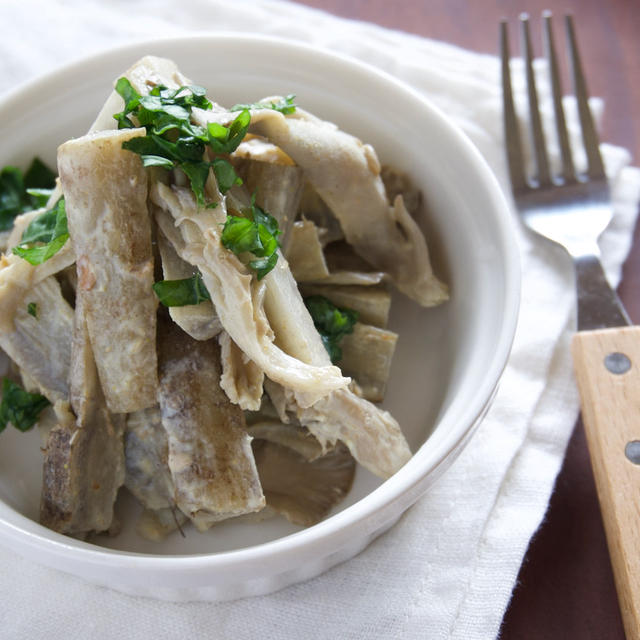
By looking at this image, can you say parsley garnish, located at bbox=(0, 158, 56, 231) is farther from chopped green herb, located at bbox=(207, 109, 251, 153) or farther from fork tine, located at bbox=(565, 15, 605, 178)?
fork tine, located at bbox=(565, 15, 605, 178)

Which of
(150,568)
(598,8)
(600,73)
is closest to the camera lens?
(150,568)

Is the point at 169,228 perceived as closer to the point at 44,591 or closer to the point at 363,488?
the point at 363,488

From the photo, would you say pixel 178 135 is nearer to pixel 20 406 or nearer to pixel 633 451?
pixel 20 406

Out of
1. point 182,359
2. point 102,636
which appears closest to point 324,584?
point 102,636

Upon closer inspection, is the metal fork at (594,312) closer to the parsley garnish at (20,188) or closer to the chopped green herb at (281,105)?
the chopped green herb at (281,105)

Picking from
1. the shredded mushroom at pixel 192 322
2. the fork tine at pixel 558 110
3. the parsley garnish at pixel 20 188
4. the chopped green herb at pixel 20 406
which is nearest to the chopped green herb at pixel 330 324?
the shredded mushroom at pixel 192 322

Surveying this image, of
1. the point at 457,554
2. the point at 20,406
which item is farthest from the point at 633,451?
the point at 20,406
